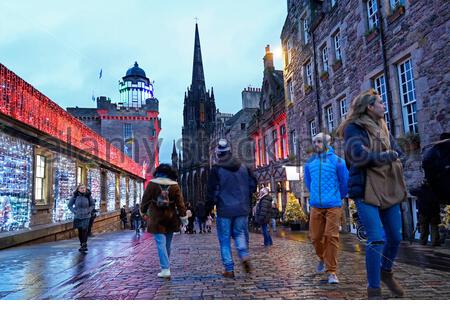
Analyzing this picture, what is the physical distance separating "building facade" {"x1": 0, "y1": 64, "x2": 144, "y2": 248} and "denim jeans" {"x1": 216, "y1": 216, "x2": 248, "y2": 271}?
6.63m

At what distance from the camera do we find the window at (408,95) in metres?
10.1

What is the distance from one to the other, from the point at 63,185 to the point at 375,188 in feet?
40.6

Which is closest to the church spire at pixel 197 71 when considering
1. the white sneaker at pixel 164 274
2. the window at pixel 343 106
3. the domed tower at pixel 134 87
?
the domed tower at pixel 134 87

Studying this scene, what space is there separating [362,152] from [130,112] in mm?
50040

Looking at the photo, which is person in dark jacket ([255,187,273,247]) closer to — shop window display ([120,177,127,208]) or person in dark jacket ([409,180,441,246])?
person in dark jacket ([409,180,441,246])

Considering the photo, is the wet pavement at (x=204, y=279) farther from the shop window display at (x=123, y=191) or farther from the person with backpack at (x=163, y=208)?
the shop window display at (x=123, y=191)

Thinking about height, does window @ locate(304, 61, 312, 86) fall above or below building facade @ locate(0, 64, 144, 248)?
above

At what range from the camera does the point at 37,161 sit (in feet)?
37.0

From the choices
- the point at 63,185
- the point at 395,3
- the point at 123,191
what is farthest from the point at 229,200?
the point at 123,191

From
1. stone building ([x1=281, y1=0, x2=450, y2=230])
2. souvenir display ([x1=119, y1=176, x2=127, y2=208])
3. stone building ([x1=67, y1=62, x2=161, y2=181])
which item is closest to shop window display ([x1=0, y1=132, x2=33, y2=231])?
stone building ([x1=281, y1=0, x2=450, y2=230])

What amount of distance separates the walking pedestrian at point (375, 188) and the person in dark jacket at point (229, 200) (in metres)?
1.96

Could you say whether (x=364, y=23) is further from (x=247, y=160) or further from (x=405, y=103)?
(x=247, y=160)

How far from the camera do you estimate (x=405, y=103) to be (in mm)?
10391

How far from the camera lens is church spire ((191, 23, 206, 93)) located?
256ft
